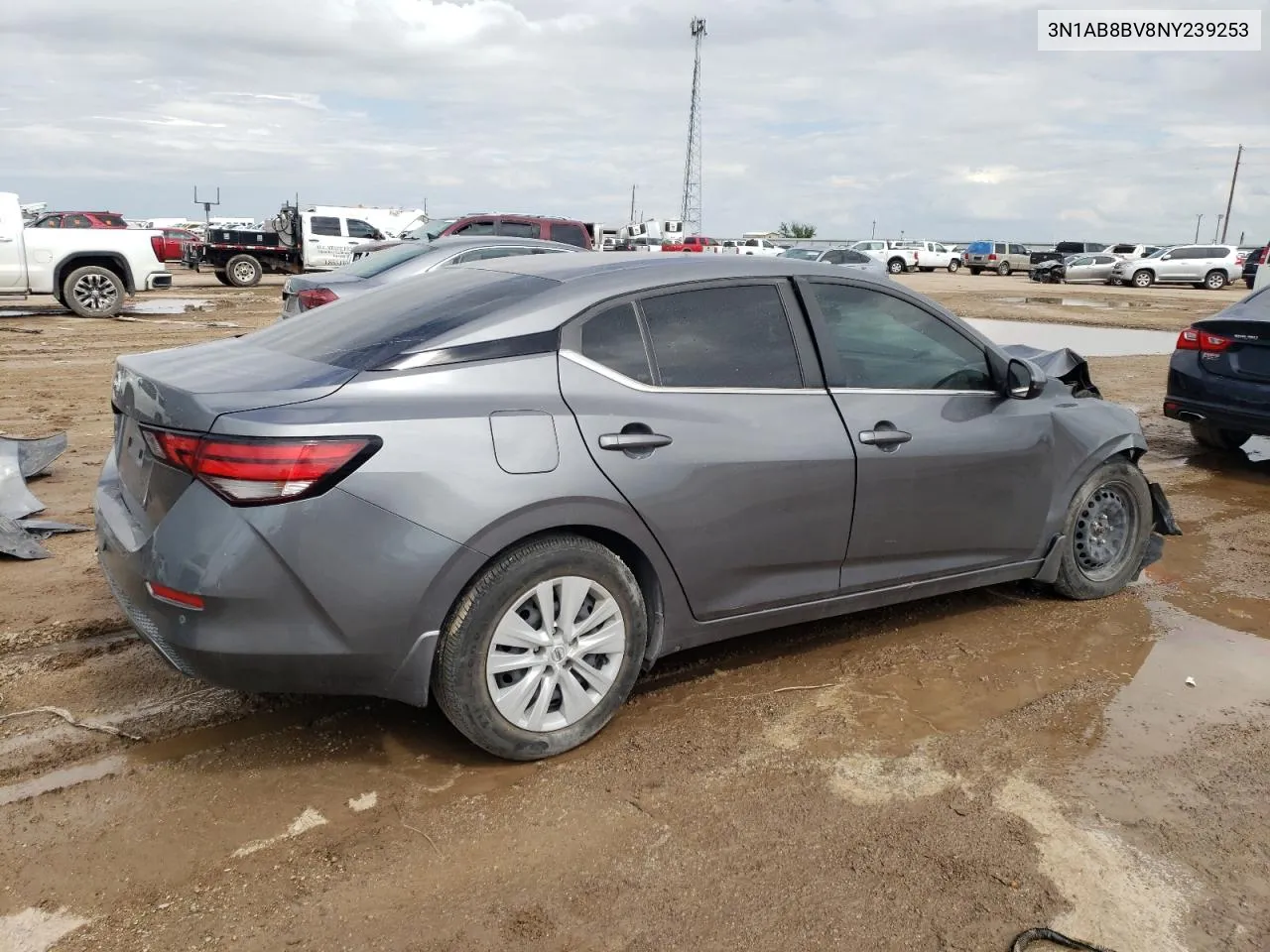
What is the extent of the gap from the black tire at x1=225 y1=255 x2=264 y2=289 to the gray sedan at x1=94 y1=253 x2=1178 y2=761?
24.9m

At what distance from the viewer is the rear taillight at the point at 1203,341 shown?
786cm

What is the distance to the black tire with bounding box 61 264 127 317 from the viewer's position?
54.9ft

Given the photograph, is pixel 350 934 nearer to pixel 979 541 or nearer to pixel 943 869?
pixel 943 869

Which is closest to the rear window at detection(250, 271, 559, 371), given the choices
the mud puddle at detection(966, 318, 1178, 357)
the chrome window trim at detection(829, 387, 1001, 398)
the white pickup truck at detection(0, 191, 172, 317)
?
the chrome window trim at detection(829, 387, 1001, 398)

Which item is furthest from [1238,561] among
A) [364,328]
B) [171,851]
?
[171,851]

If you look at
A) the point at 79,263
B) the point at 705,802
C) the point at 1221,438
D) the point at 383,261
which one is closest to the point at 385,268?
the point at 383,261

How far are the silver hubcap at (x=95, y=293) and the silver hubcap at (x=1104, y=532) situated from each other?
1630 centimetres

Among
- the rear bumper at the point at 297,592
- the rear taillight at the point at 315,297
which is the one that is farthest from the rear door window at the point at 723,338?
the rear taillight at the point at 315,297

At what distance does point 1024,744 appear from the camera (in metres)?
3.62

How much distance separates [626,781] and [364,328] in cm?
171

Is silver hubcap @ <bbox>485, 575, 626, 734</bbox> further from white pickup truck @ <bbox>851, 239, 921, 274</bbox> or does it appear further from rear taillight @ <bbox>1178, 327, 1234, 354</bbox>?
white pickup truck @ <bbox>851, 239, 921, 274</bbox>

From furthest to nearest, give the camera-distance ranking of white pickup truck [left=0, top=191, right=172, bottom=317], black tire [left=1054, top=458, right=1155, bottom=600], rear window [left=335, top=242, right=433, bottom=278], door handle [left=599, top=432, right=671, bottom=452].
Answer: white pickup truck [left=0, top=191, right=172, bottom=317] → rear window [left=335, top=242, right=433, bottom=278] → black tire [left=1054, top=458, right=1155, bottom=600] → door handle [left=599, top=432, right=671, bottom=452]

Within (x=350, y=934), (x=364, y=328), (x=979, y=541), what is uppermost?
(x=364, y=328)

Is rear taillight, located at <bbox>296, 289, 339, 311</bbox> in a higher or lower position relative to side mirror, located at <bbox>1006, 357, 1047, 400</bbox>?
lower
